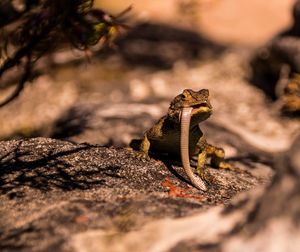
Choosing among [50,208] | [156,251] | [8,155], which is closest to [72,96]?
[8,155]

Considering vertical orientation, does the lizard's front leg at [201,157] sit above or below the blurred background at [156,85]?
above

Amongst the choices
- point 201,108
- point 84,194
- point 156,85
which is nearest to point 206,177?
point 201,108

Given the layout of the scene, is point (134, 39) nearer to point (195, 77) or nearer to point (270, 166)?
point (195, 77)

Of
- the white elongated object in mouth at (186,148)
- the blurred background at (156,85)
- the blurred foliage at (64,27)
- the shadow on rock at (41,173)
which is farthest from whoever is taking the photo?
the blurred background at (156,85)

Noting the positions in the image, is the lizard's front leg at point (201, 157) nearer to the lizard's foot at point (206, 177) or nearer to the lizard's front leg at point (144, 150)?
the lizard's foot at point (206, 177)

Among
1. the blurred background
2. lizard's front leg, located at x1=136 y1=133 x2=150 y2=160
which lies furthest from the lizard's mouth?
the blurred background

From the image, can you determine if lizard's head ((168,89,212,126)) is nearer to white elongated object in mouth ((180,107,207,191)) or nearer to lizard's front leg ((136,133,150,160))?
white elongated object in mouth ((180,107,207,191))

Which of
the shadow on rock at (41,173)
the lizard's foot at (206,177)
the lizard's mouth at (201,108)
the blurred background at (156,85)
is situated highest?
the lizard's mouth at (201,108)

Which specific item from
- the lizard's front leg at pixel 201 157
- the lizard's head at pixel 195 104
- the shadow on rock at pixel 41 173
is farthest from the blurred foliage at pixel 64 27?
the lizard's front leg at pixel 201 157
